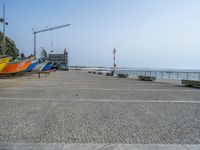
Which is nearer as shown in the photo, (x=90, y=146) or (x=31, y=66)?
(x=90, y=146)

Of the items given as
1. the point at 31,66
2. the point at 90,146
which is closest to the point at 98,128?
the point at 90,146

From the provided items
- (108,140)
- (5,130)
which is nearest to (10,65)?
(5,130)

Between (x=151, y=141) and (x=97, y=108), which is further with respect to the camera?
(x=97, y=108)

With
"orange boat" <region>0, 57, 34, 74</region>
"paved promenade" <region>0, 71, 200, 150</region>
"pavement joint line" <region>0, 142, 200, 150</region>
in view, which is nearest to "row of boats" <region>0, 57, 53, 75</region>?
"orange boat" <region>0, 57, 34, 74</region>

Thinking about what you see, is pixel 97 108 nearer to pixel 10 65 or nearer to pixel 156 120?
pixel 156 120

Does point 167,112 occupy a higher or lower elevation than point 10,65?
lower

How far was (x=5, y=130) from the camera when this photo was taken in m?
4.61

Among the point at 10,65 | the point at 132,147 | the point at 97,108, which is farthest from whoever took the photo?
the point at 10,65

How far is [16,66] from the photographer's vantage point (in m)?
23.5

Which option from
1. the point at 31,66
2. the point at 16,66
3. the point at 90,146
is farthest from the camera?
the point at 31,66

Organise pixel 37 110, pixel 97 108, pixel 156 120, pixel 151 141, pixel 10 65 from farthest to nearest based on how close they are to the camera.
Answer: pixel 10 65 < pixel 97 108 < pixel 37 110 < pixel 156 120 < pixel 151 141

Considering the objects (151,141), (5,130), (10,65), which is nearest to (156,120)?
(151,141)

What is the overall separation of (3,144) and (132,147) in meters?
2.39

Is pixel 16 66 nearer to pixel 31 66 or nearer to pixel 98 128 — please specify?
pixel 31 66
